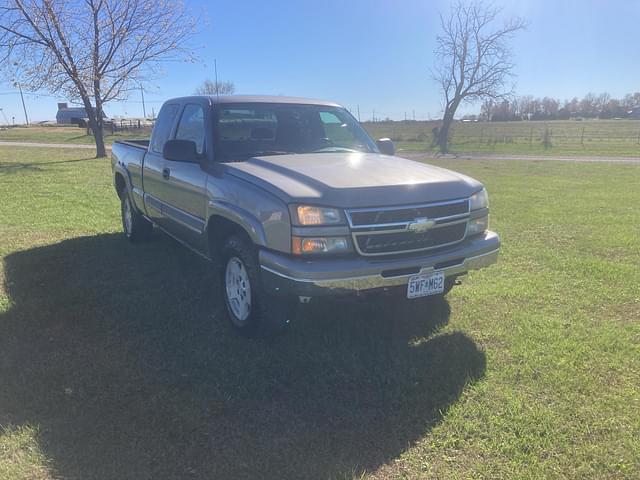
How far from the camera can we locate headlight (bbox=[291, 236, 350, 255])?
11.0ft

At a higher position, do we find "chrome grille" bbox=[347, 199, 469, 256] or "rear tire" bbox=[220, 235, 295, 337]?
"chrome grille" bbox=[347, 199, 469, 256]

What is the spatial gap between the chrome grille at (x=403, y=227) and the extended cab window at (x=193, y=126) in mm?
1887

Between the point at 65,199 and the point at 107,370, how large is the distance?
25.4 feet

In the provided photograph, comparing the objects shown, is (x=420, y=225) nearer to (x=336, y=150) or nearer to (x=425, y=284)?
(x=425, y=284)

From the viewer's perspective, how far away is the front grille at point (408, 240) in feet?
11.3

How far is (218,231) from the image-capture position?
4289 millimetres

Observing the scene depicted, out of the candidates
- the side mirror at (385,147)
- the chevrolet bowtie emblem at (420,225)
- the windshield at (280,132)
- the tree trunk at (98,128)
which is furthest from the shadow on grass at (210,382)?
the tree trunk at (98,128)

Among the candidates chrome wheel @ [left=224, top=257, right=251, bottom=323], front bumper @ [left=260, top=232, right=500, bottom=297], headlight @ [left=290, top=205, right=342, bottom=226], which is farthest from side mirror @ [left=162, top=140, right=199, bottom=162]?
headlight @ [left=290, top=205, right=342, bottom=226]

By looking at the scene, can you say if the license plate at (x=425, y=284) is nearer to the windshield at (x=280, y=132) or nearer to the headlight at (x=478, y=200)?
the headlight at (x=478, y=200)

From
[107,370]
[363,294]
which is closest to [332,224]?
[363,294]

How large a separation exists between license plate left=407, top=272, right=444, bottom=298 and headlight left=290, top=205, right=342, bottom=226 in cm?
70

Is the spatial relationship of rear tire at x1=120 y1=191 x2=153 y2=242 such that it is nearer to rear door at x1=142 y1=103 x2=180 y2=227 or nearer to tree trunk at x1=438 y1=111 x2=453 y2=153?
rear door at x1=142 y1=103 x2=180 y2=227

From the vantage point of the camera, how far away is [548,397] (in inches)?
129

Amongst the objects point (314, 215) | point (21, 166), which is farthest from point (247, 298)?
point (21, 166)
